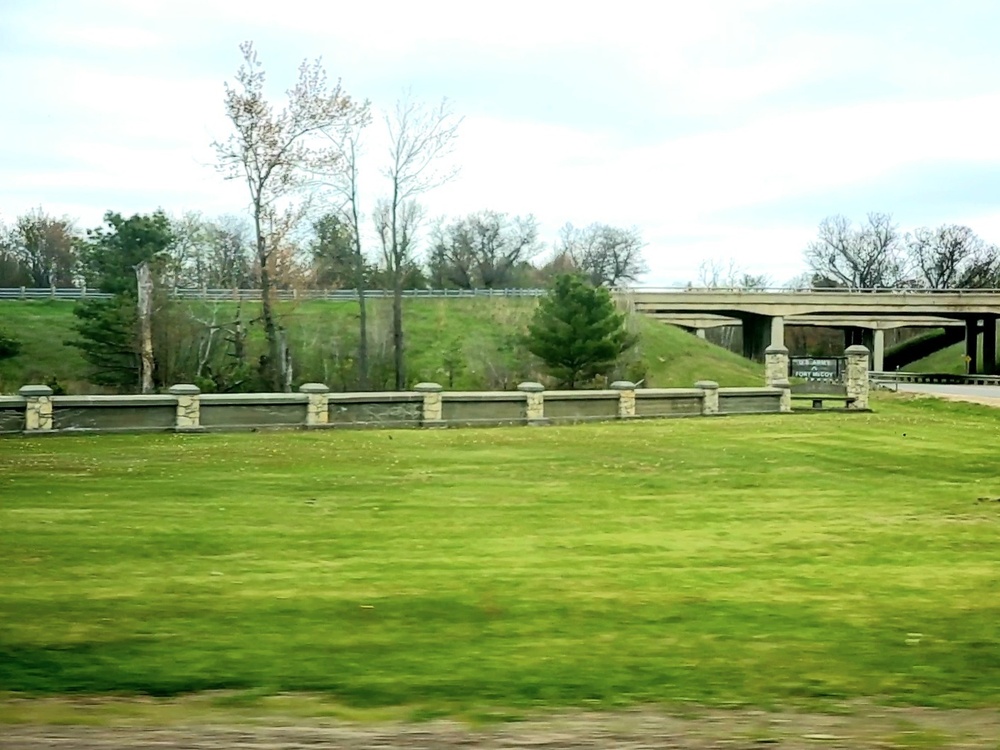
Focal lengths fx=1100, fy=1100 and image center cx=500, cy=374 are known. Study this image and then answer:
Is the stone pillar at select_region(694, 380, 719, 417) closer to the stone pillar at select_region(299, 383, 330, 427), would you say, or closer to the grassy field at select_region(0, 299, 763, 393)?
the stone pillar at select_region(299, 383, 330, 427)

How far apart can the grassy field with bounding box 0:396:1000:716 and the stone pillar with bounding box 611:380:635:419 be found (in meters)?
12.3

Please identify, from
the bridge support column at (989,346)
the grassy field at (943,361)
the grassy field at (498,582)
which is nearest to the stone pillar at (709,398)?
the grassy field at (498,582)

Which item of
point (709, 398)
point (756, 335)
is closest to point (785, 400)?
point (709, 398)

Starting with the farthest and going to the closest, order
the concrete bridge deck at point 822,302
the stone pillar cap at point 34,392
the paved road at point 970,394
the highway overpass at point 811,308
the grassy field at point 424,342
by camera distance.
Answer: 1. the highway overpass at point 811,308
2. the concrete bridge deck at point 822,302
3. the grassy field at point 424,342
4. the paved road at point 970,394
5. the stone pillar cap at point 34,392

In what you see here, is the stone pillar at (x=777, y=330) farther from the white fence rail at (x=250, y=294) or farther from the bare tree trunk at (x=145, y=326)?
the bare tree trunk at (x=145, y=326)

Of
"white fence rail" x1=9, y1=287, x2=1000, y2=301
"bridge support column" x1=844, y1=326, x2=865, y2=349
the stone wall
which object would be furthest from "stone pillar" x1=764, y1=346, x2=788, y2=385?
"bridge support column" x1=844, y1=326, x2=865, y2=349

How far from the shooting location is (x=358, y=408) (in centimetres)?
3053

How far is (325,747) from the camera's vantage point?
5.86m

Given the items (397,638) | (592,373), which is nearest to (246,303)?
(592,373)

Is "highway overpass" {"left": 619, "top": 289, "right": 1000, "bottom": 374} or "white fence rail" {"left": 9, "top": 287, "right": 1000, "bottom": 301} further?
"highway overpass" {"left": 619, "top": 289, "right": 1000, "bottom": 374}

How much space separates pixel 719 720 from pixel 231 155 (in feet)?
137

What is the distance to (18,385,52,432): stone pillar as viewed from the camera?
26422 millimetres

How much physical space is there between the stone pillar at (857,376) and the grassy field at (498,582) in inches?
713

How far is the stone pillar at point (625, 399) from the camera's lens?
33781 millimetres
